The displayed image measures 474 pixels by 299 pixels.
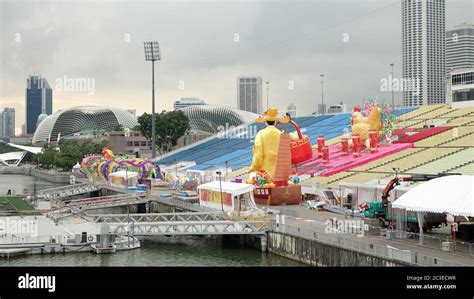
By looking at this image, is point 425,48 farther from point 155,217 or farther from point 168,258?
point 168,258

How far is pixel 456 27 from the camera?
484 feet

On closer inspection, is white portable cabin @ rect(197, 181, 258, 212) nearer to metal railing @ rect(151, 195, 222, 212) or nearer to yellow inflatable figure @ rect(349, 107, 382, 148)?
metal railing @ rect(151, 195, 222, 212)

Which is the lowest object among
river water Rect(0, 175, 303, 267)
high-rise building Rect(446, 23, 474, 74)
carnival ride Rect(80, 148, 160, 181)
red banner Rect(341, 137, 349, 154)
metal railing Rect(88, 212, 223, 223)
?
A: river water Rect(0, 175, 303, 267)

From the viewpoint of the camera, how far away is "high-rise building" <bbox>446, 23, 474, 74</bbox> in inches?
5664

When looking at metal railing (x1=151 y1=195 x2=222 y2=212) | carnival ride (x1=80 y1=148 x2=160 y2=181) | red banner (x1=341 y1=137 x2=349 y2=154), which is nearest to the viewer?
metal railing (x1=151 y1=195 x2=222 y2=212)

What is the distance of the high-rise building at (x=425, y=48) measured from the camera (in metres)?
131

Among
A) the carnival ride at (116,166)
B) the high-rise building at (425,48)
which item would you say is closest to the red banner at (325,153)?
the carnival ride at (116,166)

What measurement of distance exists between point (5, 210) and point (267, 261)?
3232 cm

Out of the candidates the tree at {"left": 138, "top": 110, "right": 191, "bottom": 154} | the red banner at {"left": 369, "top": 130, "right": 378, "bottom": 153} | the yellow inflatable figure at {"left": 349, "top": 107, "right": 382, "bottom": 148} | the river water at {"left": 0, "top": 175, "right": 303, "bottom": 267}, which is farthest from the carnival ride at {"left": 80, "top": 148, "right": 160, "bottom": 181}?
the river water at {"left": 0, "top": 175, "right": 303, "bottom": 267}

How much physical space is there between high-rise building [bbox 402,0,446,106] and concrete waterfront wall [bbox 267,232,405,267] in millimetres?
96332

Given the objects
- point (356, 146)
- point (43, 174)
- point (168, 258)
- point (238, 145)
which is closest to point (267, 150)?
point (168, 258)

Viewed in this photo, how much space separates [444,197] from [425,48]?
112164 millimetres
